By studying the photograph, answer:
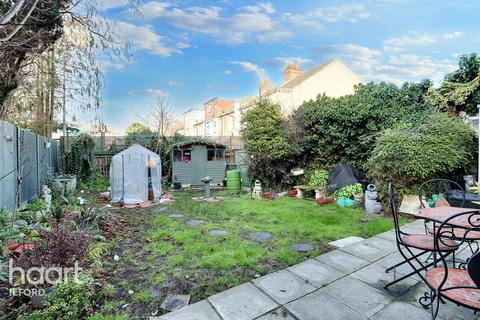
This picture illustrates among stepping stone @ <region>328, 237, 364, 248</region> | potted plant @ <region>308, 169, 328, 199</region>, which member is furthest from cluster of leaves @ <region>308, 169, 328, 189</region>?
stepping stone @ <region>328, 237, 364, 248</region>

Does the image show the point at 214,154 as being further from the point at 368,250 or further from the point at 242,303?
the point at 242,303

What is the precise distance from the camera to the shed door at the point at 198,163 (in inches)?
465

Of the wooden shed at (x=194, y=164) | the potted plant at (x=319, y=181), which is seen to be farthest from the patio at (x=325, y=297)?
the wooden shed at (x=194, y=164)

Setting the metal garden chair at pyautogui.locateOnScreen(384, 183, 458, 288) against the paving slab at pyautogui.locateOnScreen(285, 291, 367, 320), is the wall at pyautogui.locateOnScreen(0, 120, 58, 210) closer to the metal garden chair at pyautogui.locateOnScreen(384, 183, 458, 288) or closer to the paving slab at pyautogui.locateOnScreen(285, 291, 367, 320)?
the paving slab at pyautogui.locateOnScreen(285, 291, 367, 320)

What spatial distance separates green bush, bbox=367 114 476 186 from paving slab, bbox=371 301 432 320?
4281mm

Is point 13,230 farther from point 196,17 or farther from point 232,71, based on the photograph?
point 232,71

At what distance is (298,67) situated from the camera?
18.5m

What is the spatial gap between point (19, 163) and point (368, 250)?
6.72m

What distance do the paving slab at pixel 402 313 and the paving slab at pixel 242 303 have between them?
89 centimetres

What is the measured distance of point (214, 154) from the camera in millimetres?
12227

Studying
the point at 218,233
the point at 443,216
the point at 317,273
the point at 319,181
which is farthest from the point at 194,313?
the point at 319,181

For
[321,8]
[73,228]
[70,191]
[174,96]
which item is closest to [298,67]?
[174,96]

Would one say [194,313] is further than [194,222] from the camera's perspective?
No

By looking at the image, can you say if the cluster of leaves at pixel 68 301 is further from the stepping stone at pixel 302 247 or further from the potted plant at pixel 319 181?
the potted plant at pixel 319 181
